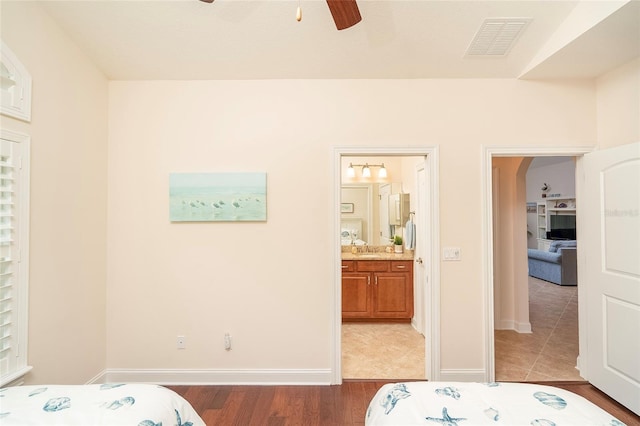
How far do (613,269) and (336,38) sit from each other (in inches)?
112

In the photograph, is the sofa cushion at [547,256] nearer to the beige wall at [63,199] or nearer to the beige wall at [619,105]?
the beige wall at [619,105]

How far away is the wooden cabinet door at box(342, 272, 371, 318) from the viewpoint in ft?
13.6

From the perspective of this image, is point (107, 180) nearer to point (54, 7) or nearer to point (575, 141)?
point (54, 7)

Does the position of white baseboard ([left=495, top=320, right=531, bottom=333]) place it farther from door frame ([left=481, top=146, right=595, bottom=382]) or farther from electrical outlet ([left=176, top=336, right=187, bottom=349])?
electrical outlet ([left=176, top=336, right=187, bottom=349])

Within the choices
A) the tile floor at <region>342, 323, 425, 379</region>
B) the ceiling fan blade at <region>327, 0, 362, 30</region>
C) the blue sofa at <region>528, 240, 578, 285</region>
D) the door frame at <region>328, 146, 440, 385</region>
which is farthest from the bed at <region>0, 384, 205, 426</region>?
the blue sofa at <region>528, 240, 578, 285</region>

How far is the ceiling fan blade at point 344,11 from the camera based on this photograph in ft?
5.04

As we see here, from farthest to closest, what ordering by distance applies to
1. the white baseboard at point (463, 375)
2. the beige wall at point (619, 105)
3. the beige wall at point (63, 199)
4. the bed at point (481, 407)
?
the white baseboard at point (463, 375) → the beige wall at point (619, 105) → the beige wall at point (63, 199) → the bed at point (481, 407)

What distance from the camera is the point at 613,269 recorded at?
7.93ft

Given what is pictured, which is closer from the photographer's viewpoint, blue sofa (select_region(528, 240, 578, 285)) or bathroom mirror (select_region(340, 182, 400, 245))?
bathroom mirror (select_region(340, 182, 400, 245))

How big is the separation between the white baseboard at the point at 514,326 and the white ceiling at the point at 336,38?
2918 mm

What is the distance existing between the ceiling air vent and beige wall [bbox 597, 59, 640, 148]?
978 mm

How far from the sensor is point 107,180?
270 centimetres

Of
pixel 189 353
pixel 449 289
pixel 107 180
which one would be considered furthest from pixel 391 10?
pixel 189 353

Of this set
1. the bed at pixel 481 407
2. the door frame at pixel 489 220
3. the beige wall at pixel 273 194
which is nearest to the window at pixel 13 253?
the beige wall at pixel 273 194
